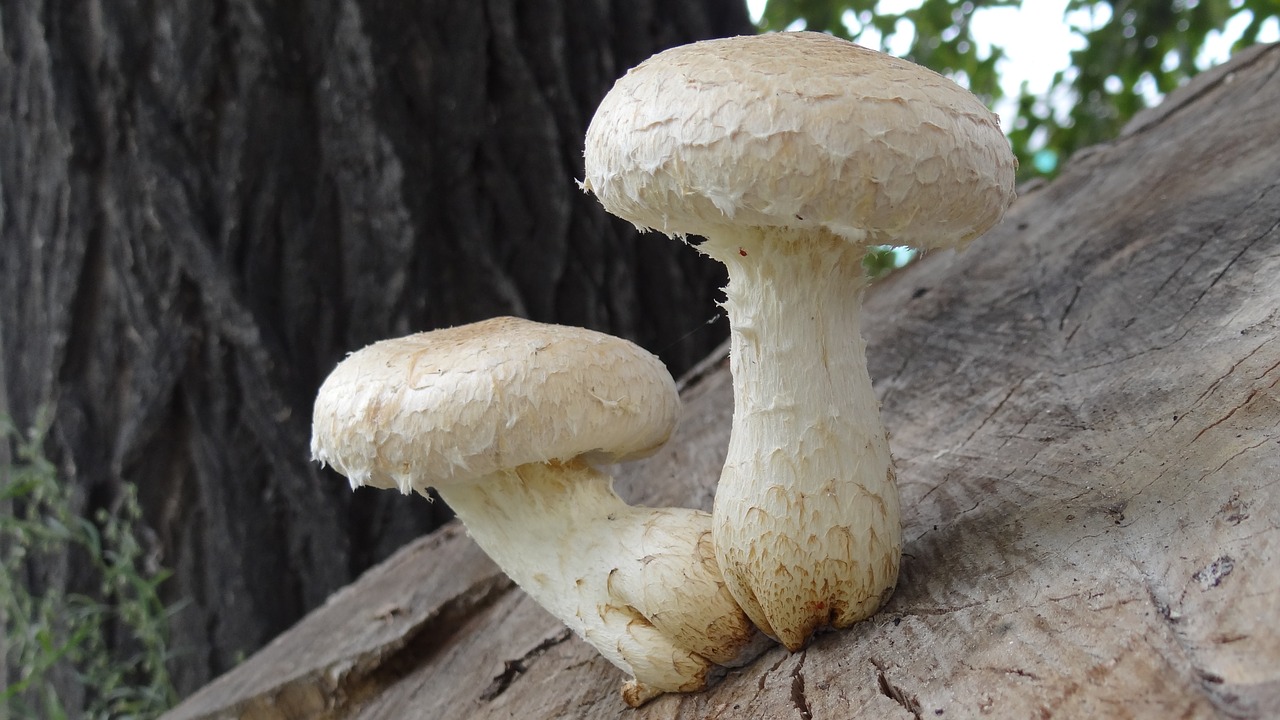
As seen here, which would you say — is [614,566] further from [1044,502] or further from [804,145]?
[804,145]

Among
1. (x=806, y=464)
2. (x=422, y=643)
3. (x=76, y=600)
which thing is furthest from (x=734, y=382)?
(x=76, y=600)

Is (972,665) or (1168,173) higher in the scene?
(1168,173)

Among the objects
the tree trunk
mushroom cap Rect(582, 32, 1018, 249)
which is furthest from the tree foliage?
mushroom cap Rect(582, 32, 1018, 249)

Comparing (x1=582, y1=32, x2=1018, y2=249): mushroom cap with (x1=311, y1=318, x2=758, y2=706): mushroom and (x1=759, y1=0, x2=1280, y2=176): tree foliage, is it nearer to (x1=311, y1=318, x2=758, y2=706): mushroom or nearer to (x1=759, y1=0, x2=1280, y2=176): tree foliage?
(x1=311, y1=318, x2=758, y2=706): mushroom

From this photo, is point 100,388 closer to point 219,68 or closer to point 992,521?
point 219,68

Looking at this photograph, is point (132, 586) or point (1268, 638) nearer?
point (1268, 638)

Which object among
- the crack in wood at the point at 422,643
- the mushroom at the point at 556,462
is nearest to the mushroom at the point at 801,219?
the mushroom at the point at 556,462

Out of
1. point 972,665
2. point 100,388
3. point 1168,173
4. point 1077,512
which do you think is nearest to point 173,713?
point 100,388
